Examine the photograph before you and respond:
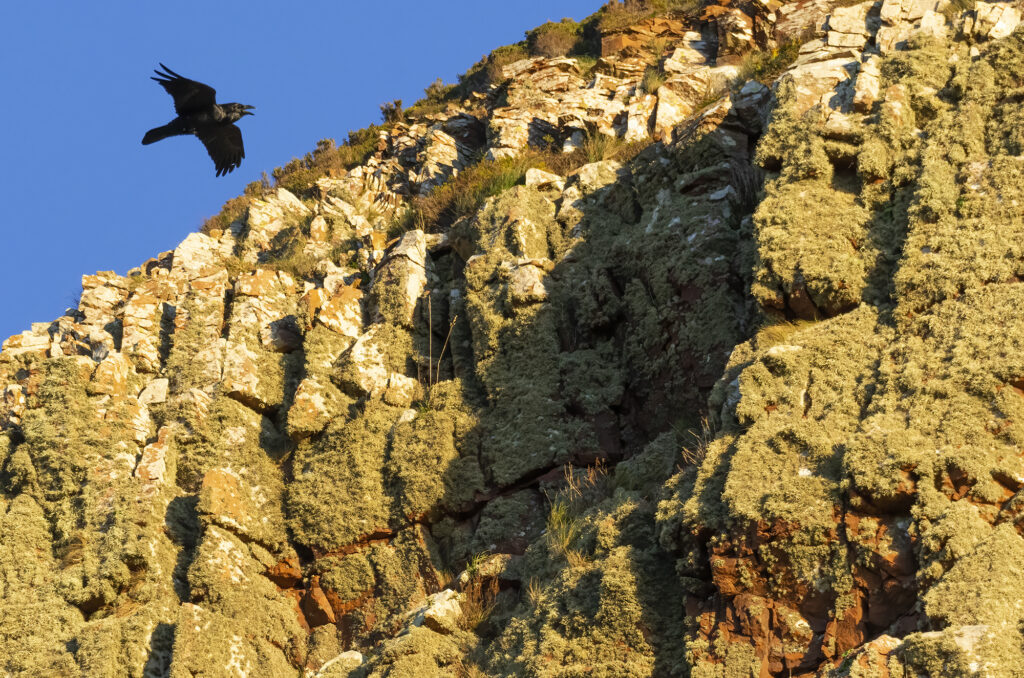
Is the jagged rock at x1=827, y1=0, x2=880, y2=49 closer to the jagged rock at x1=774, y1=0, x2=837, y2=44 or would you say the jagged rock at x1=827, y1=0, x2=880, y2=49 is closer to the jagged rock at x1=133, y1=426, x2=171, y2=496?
the jagged rock at x1=774, y1=0, x2=837, y2=44

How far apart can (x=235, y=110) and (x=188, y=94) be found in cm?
67

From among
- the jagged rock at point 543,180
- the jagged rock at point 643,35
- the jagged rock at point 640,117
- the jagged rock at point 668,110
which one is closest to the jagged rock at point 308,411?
the jagged rock at point 543,180

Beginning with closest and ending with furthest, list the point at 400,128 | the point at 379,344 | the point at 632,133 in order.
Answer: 1. the point at 379,344
2. the point at 632,133
3. the point at 400,128

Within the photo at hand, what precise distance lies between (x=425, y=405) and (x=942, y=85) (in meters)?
5.65

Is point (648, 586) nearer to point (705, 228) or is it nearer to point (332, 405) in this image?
point (705, 228)

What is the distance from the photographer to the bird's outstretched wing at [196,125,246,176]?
13.4 metres

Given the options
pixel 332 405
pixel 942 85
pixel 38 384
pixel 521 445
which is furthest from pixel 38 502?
pixel 942 85

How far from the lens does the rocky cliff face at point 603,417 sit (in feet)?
22.3

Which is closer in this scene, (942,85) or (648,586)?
(648,586)

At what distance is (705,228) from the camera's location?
1043 cm

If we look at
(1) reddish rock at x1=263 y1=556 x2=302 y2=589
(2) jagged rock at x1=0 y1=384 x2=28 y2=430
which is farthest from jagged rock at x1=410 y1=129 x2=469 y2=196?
(1) reddish rock at x1=263 y1=556 x2=302 y2=589

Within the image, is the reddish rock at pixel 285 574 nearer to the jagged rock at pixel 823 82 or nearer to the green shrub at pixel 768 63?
the jagged rock at pixel 823 82

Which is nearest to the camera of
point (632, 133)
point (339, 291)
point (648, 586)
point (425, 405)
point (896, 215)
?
point (648, 586)

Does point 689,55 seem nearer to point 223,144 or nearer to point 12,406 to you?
point 223,144
